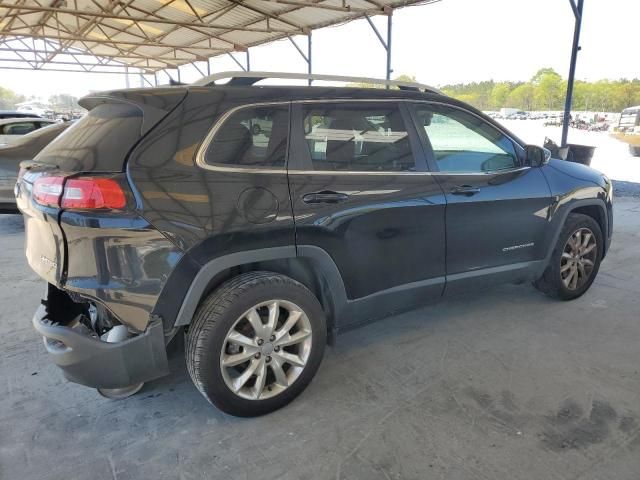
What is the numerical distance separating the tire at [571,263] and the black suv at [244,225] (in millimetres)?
899

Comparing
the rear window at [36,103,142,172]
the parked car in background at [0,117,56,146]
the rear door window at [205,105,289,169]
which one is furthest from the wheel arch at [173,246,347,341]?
the parked car in background at [0,117,56,146]

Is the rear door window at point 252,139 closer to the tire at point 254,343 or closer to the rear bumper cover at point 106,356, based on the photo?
the tire at point 254,343

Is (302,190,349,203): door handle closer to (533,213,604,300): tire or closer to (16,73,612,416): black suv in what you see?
(16,73,612,416): black suv

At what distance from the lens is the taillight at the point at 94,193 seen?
81.4 inches

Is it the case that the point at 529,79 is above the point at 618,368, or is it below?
above

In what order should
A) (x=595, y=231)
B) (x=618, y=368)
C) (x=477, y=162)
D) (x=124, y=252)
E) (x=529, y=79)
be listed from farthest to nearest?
(x=529, y=79)
(x=595, y=231)
(x=477, y=162)
(x=618, y=368)
(x=124, y=252)

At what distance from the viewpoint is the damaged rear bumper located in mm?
2193

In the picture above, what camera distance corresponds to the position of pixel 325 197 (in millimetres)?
2566

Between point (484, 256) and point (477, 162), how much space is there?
0.68 meters

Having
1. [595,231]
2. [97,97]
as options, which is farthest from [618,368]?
[97,97]

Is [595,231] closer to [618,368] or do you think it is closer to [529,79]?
[618,368]

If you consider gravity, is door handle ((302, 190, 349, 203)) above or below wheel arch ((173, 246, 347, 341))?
above

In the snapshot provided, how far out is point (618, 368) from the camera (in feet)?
9.75

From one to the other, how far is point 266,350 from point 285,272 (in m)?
0.45
